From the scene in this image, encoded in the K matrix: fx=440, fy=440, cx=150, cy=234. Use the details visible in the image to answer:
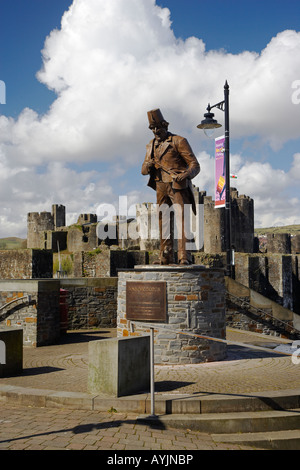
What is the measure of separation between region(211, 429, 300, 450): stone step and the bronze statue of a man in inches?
165

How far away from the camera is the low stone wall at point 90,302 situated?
44.7 ft

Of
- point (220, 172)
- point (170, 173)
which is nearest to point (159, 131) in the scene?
point (170, 173)

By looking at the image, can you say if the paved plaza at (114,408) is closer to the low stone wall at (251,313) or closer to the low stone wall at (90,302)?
the low stone wall at (90,302)

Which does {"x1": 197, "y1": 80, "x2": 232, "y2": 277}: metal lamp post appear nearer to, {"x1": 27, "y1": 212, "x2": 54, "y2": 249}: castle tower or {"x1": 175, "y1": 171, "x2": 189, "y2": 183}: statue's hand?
{"x1": 175, "y1": 171, "x2": 189, "y2": 183}: statue's hand

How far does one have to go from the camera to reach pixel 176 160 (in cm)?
897

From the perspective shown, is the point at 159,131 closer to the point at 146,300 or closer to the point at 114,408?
the point at 146,300

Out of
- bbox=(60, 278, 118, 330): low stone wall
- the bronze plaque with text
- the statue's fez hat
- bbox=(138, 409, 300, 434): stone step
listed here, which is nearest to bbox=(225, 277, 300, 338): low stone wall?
bbox=(60, 278, 118, 330): low stone wall

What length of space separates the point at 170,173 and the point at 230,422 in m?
5.12

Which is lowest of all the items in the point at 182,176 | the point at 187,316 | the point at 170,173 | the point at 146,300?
the point at 187,316

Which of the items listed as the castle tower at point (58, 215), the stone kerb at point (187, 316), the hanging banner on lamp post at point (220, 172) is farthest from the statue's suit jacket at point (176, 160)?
the castle tower at point (58, 215)

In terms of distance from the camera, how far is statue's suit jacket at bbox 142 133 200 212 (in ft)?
29.0

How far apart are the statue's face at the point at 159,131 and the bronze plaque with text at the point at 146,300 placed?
9.96 ft
